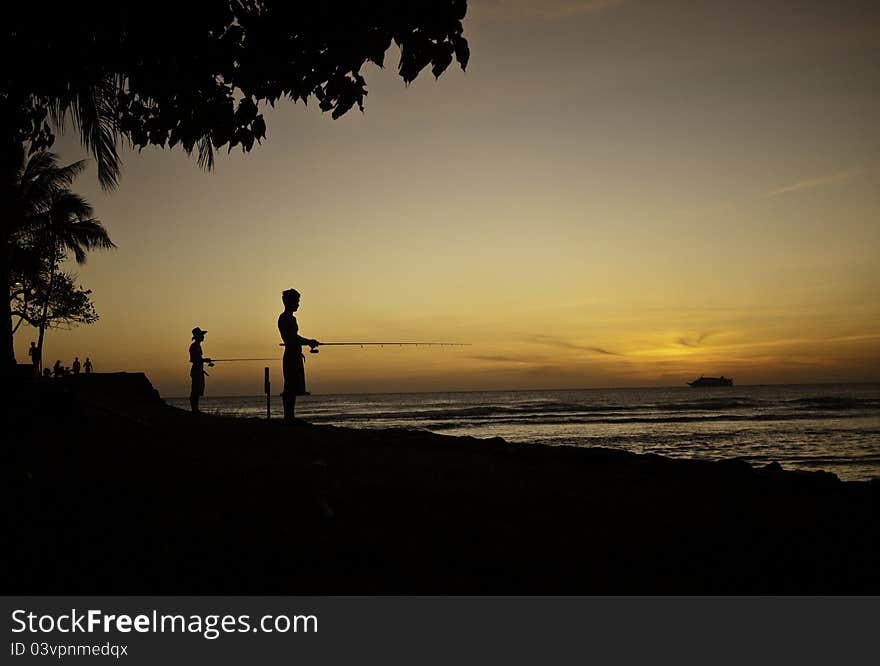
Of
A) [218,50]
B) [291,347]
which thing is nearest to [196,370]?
[291,347]

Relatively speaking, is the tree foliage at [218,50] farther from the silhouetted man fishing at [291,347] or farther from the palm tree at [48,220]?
the palm tree at [48,220]

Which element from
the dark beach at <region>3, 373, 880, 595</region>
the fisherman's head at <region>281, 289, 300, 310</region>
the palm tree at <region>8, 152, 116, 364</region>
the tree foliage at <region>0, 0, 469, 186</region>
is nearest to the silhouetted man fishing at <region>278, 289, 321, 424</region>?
the fisherman's head at <region>281, 289, 300, 310</region>

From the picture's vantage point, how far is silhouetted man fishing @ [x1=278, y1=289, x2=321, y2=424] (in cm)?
966

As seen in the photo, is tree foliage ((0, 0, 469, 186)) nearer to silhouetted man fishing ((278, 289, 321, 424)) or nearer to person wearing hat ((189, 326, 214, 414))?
silhouetted man fishing ((278, 289, 321, 424))

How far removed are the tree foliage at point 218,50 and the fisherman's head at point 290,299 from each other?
416cm

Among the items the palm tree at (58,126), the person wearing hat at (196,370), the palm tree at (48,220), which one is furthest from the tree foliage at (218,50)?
the palm tree at (48,220)

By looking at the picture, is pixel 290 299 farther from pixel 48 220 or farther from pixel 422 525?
pixel 48 220

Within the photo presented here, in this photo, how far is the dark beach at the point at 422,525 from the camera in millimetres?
3715

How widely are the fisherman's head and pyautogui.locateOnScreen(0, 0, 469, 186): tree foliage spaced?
4158 mm

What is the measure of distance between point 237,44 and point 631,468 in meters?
5.05

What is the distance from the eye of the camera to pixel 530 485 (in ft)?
19.1

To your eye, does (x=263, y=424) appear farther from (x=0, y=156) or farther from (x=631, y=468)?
(x=631, y=468)

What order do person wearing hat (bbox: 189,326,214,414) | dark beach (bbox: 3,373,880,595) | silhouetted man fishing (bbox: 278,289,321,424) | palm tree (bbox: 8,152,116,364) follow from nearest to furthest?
dark beach (bbox: 3,373,880,595), silhouetted man fishing (bbox: 278,289,321,424), person wearing hat (bbox: 189,326,214,414), palm tree (bbox: 8,152,116,364)
